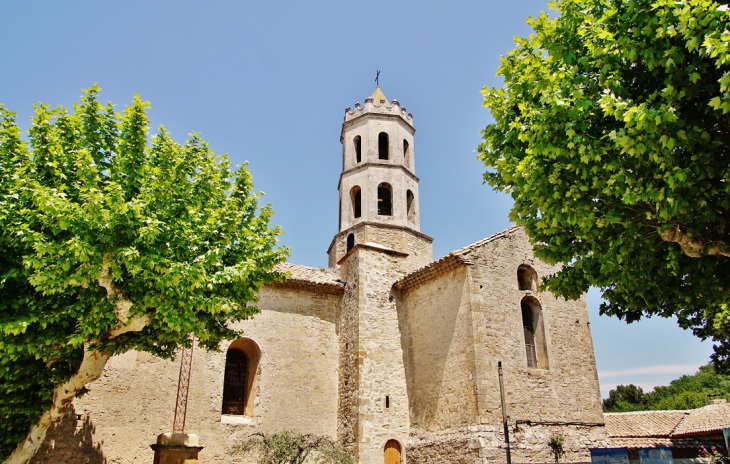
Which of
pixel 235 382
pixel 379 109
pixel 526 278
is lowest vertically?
pixel 235 382

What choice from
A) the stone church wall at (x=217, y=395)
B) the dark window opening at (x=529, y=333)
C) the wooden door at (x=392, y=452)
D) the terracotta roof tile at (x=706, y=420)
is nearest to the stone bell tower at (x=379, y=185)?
the stone church wall at (x=217, y=395)

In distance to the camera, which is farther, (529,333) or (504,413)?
(529,333)

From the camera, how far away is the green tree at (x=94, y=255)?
28.5 ft

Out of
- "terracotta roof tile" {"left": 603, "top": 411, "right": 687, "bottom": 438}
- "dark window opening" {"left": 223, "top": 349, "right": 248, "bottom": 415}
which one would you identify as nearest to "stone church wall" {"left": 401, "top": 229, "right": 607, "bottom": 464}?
"dark window opening" {"left": 223, "top": 349, "right": 248, "bottom": 415}

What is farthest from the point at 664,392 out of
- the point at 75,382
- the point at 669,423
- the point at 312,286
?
the point at 75,382

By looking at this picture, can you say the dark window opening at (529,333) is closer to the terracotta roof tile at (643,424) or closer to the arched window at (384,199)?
the arched window at (384,199)

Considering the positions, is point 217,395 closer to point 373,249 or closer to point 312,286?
point 312,286

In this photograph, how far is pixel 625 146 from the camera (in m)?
6.59

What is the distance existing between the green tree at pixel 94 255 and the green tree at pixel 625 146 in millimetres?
6000

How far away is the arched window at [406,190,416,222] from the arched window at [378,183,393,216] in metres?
0.84

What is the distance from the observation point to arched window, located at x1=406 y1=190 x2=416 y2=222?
22.2 meters

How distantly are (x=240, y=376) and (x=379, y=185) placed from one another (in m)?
9.96

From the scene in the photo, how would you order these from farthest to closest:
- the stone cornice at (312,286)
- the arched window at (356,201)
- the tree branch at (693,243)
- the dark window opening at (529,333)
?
the arched window at (356,201), the stone cornice at (312,286), the dark window opening at (529,333), the tree branch at (693,243)

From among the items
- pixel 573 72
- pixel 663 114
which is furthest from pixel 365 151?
pixel 663 114
